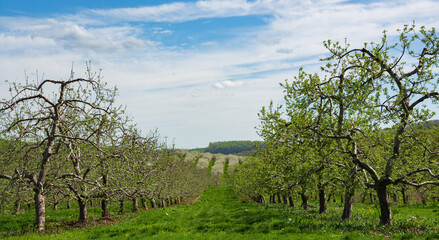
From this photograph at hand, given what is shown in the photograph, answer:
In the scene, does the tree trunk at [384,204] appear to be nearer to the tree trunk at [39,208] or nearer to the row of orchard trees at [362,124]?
the row of orchard trees at [362,124]

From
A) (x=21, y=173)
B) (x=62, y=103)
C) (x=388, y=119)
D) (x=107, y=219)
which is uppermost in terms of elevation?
(x=62, y=103)

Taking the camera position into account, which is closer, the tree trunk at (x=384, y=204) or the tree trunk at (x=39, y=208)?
the tree trunk at (x=384, y=204)

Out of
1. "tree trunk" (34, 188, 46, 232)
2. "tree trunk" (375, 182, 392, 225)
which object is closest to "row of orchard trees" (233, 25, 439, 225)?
"tree trunk" (375, 182, 392, 225)

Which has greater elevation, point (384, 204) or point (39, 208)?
point (39, 208)

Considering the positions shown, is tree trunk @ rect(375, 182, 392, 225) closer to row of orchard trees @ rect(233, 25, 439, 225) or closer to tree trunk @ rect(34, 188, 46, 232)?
row of orchard trees @ rect(233, 25, 439, 225)

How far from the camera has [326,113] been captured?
62.0ft

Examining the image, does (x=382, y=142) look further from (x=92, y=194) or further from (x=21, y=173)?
(x=21, y=173)

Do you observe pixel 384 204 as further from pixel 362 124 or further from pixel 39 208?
pixel 39 208

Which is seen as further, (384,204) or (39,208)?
(39,208)

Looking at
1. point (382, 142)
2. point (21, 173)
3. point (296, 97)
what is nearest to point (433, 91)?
point (382, 142)

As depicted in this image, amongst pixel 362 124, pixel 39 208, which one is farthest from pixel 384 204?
pixel 39 208

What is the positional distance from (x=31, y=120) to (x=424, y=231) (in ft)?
79.7

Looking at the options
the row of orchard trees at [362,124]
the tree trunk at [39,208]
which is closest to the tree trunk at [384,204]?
the row of orchard trees at [362,124]

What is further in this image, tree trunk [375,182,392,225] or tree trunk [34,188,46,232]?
tree trunk [34,188,46,232]
